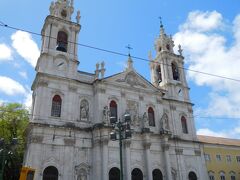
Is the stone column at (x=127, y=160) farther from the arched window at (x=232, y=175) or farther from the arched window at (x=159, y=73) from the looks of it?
the arched window at (x=232, y=175)

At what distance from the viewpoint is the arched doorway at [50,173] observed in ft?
70.5

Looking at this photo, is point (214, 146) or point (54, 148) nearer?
point (54, 148)

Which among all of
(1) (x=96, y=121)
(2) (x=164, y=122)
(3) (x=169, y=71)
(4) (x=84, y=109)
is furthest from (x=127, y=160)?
(3) (x=169, y=71)

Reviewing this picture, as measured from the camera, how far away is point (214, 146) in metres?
32.9

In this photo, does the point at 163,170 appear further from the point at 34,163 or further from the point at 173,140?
the point at 34,163

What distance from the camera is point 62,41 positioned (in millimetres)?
28344

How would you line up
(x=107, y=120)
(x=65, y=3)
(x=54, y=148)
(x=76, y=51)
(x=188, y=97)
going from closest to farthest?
1. (x=54, y=148)
2. (x=107, y=120)
3. (x=76, y=51)
4. (x=65, y=3)
5. (x=188, y=97)

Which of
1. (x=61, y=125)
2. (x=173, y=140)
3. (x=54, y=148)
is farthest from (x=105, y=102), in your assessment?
(x=173, y=140)

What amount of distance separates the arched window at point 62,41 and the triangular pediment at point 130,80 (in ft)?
18.9

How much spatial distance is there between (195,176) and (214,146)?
5.88m

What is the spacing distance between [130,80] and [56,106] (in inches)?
358

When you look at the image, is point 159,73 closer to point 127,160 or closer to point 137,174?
point 127,160

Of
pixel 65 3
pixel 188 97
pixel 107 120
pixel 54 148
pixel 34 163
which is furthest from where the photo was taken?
pixel 188 97

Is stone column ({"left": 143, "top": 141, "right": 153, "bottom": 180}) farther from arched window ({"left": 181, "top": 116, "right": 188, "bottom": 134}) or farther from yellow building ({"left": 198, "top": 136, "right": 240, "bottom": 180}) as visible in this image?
yellow building ({"left": 198, "top": 136, "right": 240, "bottom": 180})
